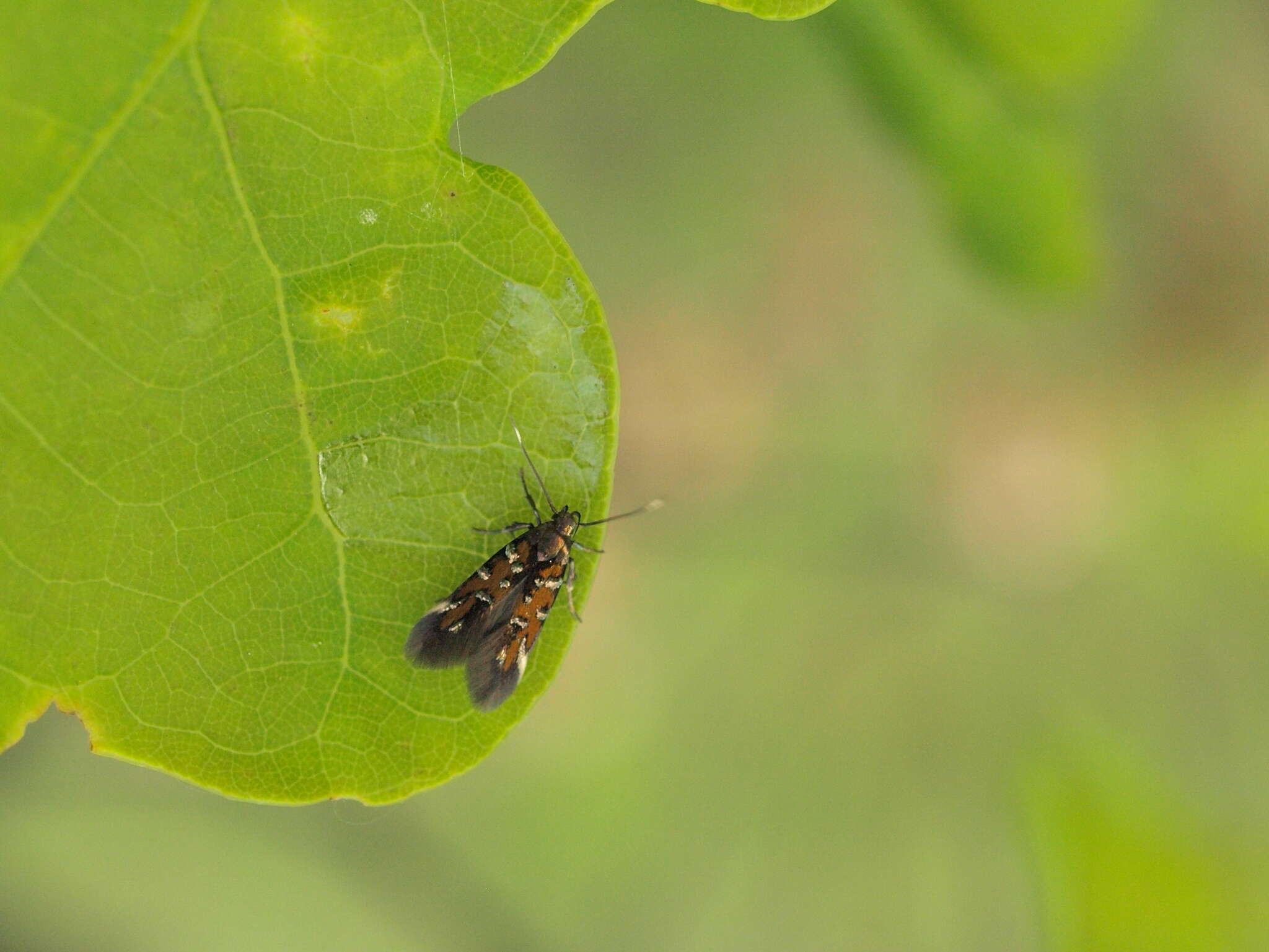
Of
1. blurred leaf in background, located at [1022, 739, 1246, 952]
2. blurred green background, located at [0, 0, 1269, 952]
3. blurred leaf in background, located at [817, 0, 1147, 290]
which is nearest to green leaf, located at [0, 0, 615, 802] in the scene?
blurred green background, located at [0, 0, 1269, 952]

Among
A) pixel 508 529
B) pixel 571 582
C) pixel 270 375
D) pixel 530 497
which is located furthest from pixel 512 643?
pixel 270 375

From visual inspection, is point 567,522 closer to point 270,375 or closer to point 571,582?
point 571,582

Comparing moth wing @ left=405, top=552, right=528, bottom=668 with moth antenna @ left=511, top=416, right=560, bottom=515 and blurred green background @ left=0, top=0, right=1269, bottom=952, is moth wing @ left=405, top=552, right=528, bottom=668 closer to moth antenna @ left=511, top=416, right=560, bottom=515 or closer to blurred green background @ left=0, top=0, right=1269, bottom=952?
moth antenna @ left=511, top=416, right=560, bottom=515

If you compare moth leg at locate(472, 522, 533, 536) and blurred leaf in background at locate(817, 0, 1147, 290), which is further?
blurred leaf in background at locate(817, 0, 1147, 290)

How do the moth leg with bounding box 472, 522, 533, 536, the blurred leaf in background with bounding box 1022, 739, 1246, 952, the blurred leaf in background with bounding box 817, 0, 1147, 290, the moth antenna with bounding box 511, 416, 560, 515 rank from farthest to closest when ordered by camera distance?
the blurred leaf in background with bounding box 1022, 739, 1246, 952 < the blurred leaf in background with bounding box 817, 0, 1147, 290 < the moth leg with bounding box 472, 522, 533, 536 < the moth antenna with bounding box 511, 416, 560, 515

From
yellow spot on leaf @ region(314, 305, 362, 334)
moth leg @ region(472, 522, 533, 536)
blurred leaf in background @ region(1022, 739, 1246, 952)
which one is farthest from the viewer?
blurred leaf in background @ region(1022, 739, 1246, 952)

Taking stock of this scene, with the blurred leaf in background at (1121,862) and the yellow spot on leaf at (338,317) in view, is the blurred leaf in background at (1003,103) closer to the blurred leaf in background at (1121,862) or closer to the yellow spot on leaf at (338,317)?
the blurred leaf in background at (1121,862)

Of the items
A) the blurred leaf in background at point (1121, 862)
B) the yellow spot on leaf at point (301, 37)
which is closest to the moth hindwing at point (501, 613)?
the yellow spot on leaf at point (301, 37)
